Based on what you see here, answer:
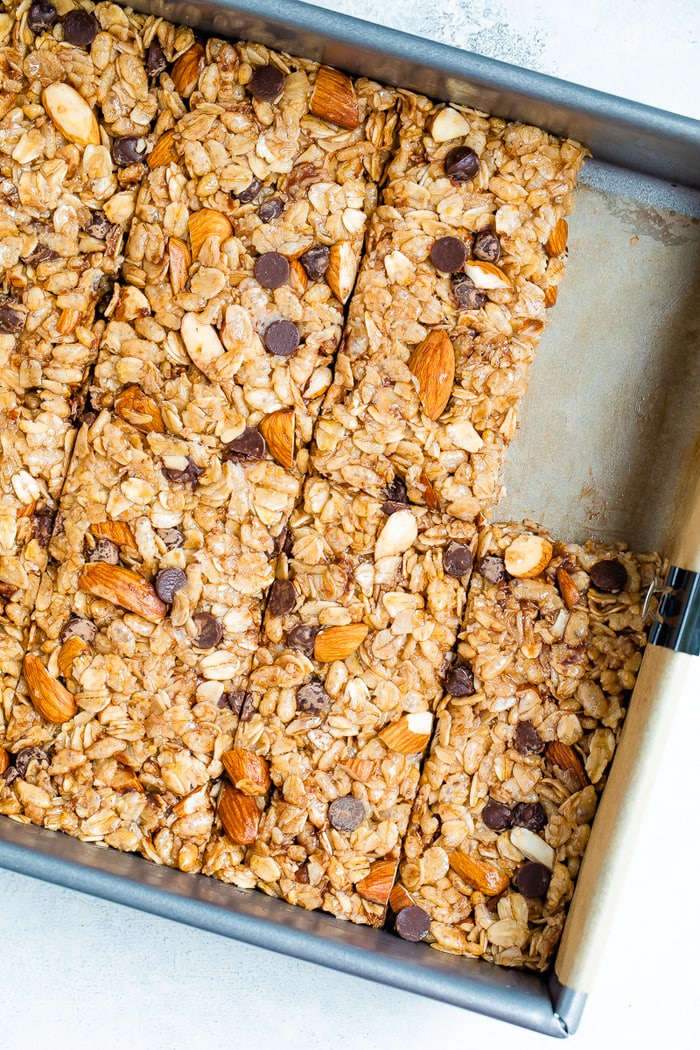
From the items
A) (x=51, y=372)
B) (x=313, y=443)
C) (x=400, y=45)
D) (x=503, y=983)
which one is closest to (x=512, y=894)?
(x=503, y=983)

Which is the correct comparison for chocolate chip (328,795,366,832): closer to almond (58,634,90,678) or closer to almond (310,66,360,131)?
almond (58,634,90,678)

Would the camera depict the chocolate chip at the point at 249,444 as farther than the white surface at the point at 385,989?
No

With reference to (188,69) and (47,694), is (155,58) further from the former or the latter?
(47,694)

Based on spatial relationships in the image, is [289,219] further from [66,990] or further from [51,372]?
[66,990]

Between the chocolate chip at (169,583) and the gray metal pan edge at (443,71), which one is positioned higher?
the gray metal pan edge at (443,71)

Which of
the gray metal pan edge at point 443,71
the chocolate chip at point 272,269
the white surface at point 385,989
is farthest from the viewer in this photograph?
the white surface at point 385,989

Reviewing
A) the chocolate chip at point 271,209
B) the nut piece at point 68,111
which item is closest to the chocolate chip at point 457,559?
the chocolate chip at point 271,209

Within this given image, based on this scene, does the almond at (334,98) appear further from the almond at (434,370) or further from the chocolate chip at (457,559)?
the chocolate chip at (457,559)
